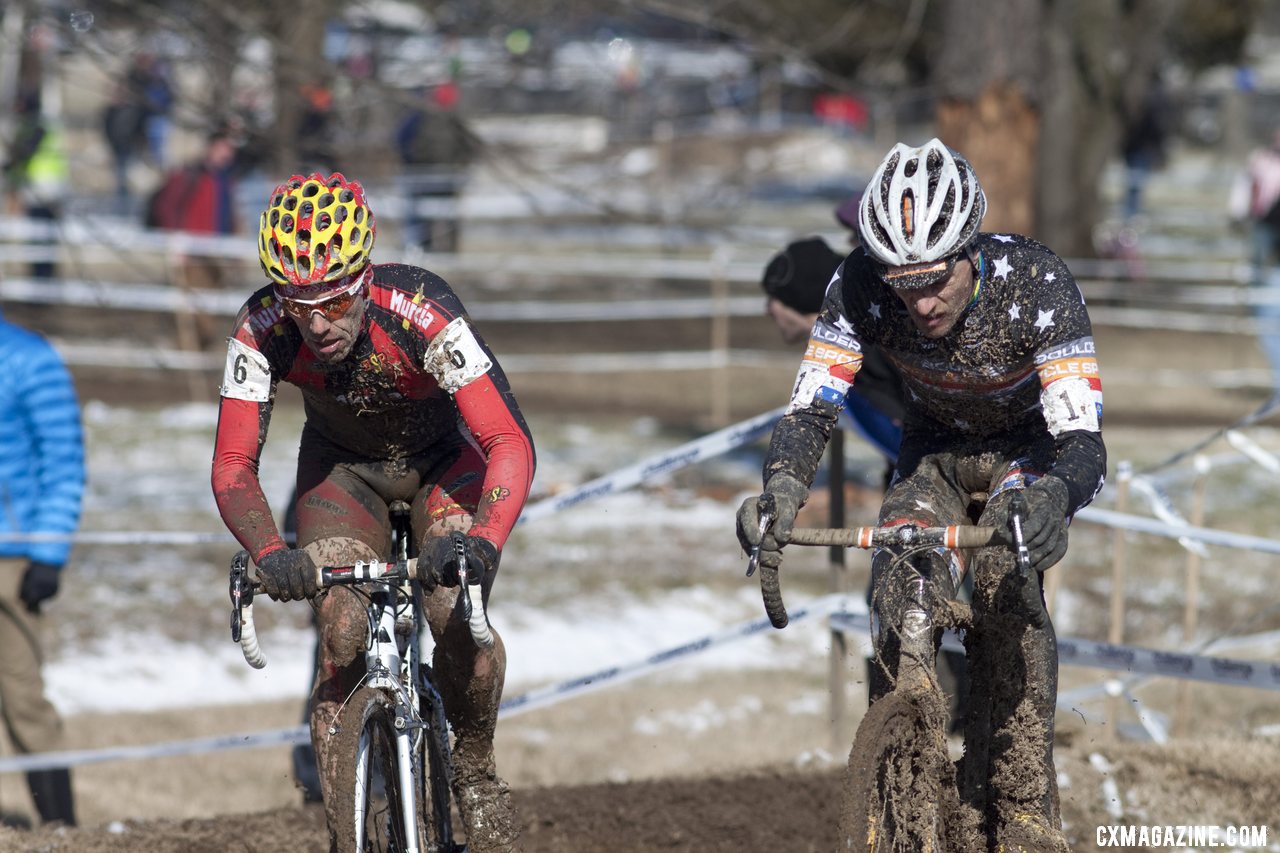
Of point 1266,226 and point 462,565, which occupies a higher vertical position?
point 1266,226

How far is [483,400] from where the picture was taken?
14.9 feet

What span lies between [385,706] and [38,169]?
19.1m

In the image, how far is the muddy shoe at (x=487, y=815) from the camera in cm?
465

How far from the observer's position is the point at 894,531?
13.6 ft

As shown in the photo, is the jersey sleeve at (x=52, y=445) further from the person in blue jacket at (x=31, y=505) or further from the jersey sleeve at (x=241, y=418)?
the jersey sleeve at (x=241, y=418)

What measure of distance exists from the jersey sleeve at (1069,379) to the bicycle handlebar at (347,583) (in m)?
1.62

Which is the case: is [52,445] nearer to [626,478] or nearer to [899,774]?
[626,478]

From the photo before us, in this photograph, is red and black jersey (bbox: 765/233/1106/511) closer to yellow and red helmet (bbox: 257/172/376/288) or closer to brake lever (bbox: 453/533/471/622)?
brake lever (bbox: 453/533/471/622)

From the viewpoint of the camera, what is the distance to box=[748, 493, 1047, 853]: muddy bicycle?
3.95 metres

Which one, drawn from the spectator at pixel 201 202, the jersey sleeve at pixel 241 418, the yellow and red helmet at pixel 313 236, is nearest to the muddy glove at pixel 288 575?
the jersey sleeve at pixel 241 418

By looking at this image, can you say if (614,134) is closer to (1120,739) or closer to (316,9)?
(316,9)

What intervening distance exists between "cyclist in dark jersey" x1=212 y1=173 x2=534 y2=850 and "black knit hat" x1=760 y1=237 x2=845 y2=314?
1.73 m

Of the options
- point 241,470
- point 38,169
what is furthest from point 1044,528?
point 38,169

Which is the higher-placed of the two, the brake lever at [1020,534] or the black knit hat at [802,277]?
the black knit hat at [802,277]
